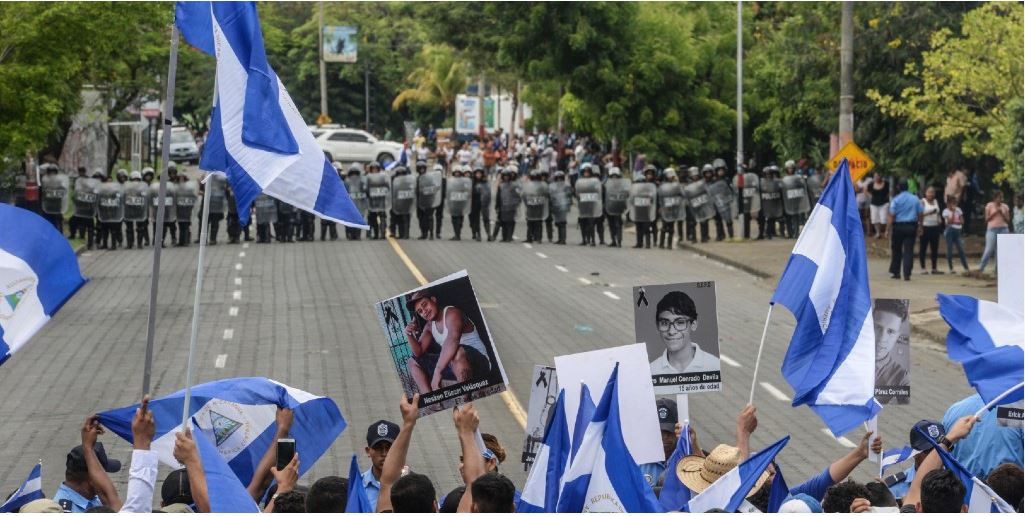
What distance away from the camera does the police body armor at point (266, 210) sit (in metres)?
35.0

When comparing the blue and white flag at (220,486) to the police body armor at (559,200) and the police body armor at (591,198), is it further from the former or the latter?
the police body armor at (559,200)

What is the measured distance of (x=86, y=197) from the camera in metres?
34.6

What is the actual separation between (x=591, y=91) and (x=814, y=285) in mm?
32392

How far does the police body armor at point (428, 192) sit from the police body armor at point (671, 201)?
188 inches

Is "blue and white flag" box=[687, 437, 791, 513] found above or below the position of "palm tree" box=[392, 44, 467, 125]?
below

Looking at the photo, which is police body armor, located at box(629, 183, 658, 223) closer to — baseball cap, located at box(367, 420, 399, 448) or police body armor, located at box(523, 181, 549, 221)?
police body armor, located at box(523, 181, 549, 221)

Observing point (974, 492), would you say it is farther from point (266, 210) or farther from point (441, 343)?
point (266, 210)

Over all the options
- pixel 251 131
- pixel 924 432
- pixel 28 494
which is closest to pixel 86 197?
pixel 251 131

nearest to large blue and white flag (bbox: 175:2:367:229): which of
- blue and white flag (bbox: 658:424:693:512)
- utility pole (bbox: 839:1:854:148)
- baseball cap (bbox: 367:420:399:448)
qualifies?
baseball cap (bbox: 367:420:399:448)

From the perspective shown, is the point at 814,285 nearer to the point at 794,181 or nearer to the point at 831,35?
the point at 794,181

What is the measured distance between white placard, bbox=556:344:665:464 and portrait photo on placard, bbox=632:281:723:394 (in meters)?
1.40

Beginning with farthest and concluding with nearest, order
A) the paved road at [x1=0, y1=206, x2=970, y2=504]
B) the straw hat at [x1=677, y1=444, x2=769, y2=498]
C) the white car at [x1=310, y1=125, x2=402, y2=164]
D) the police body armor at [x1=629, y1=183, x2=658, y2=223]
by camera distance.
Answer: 1. the white car at [x1=310, y1=125, x2=402, y2=164]
2. the police body armor at [x1=629, y1=183, x2=658, y2=223]
3. the paved road at [x1=0, y1=206, x2=970, y2=504]
4. the straw hat at [x1=677, y1=444, x2=769, y2=498]

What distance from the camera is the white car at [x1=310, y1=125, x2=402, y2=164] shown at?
63.4m

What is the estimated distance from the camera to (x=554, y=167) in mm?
55031
